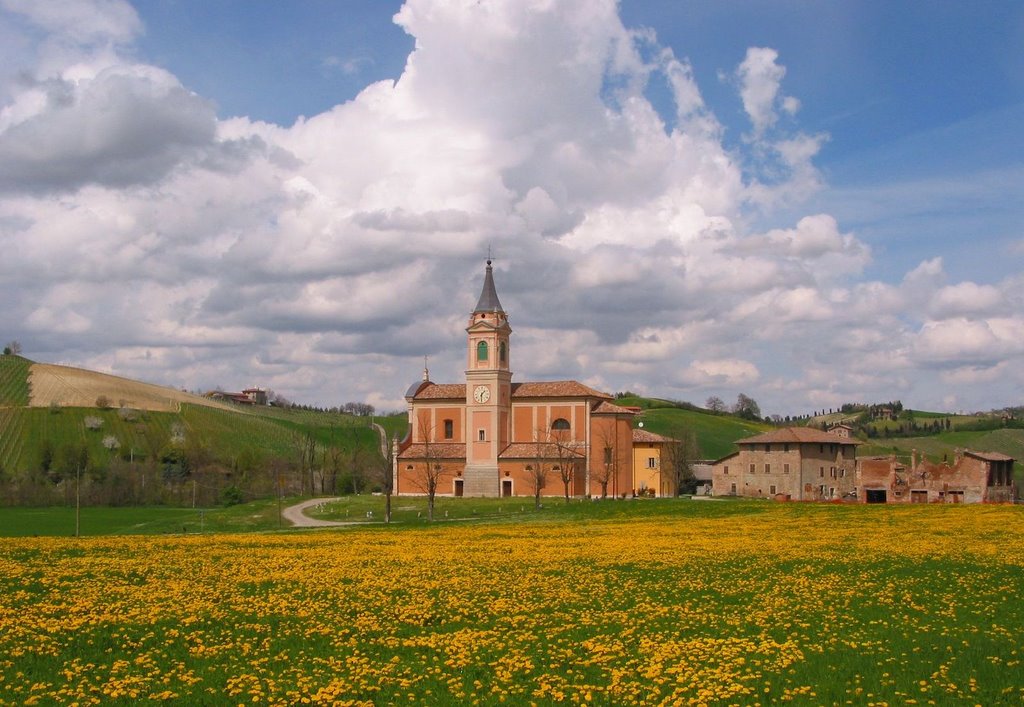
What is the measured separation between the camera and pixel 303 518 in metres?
74.8

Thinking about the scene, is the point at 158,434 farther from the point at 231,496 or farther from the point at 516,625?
the point at 516,625

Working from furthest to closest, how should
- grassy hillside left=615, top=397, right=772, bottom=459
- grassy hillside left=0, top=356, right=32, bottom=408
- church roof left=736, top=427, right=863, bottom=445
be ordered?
grassy hillside left=615, top=397, right=772, bottom=459 → grassy hillside left=0, top=356, right=32, bottom=408 → church roof left=736, top=427, right=863, bottom=445

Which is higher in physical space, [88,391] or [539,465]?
[88,391]

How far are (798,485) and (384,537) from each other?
5815cm

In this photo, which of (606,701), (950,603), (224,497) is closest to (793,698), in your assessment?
(606,701)

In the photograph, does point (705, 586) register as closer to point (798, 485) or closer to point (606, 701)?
point (606, 701)

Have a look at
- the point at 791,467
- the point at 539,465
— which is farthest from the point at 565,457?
the point at 791,467

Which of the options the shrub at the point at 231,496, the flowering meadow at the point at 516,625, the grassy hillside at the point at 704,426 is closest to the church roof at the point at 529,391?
the shrub at the point at 231,496

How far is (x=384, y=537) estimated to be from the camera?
1702 inches

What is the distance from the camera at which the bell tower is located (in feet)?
320

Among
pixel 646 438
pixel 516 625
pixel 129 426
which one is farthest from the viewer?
pixel 129 426

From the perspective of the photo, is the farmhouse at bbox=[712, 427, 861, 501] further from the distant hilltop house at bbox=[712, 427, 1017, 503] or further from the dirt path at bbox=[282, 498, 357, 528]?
the dirt path at bbox=[282, 498, 357, 528]

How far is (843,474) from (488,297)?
41.0m

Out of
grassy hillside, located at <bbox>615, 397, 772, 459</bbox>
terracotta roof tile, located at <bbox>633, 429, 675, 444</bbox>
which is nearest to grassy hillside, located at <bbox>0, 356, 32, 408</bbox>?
terracotta roof tile, located at <bbox>633, 429, 675, 444</bbox>
